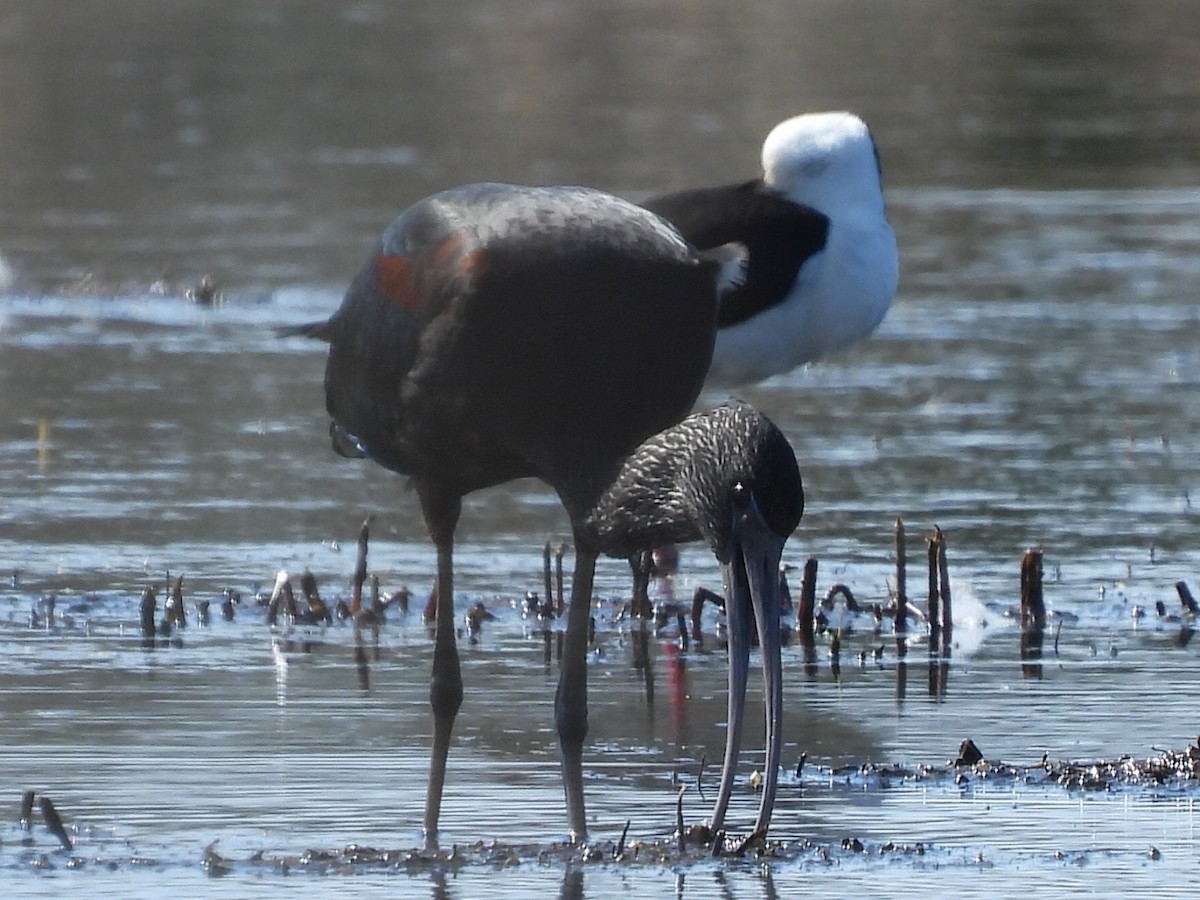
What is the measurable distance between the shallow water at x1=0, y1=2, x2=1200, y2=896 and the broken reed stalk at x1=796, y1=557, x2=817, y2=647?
5cm

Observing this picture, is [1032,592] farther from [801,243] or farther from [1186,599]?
[801,243]

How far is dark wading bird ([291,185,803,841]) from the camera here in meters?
5.47

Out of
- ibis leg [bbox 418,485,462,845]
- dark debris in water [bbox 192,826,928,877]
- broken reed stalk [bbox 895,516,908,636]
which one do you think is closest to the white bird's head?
broken reed stalk [bbox 895,516,908,636]

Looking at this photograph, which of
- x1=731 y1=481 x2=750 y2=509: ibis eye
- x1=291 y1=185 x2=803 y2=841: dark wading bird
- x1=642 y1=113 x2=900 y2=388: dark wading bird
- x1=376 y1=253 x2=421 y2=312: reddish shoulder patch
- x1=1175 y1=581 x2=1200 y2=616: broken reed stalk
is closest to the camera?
Answer: x1=731 y1=481 x2=750 y2=509: ibis eye

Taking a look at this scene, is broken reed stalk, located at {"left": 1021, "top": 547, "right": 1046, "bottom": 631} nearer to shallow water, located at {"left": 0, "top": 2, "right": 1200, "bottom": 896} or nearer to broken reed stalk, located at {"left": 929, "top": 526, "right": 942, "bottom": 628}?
shallow water, located at {"left": 0, "top": 2, "right": 1200, "bottom": 896}

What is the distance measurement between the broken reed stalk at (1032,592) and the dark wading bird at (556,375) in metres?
1.59

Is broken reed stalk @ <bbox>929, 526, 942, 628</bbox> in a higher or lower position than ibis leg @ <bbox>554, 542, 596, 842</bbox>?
higher

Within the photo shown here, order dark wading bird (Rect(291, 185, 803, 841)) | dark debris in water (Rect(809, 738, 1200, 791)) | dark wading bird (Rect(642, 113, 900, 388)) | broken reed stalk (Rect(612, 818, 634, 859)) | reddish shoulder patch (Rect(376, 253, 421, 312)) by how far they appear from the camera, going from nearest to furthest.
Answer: broken reed stalk (Rect(612, 818, 634, 859)), dark wading bird (Rect(291, 185, 803, 841)), dark debris in water (Rect(809, 738, 1200, 791)), reddish shoulder patch (Rect(376, 253, 421, 312)), dark wading bird (Rect(642, 113, 900, 388))

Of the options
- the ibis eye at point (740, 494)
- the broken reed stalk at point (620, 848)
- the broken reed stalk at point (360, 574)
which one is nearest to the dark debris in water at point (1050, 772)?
the broken reed stalk at point (620, 848)

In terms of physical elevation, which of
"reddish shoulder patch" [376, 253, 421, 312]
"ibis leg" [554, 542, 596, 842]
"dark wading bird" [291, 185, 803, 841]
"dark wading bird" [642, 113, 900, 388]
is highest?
"dark wading bird" [642, 113, 900, 388]

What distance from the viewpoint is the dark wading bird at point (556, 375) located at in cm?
547

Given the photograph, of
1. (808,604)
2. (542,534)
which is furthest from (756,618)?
(542,534)

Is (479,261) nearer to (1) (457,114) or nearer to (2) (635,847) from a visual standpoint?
(2) (635,847)

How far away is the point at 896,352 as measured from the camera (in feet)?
38.5
